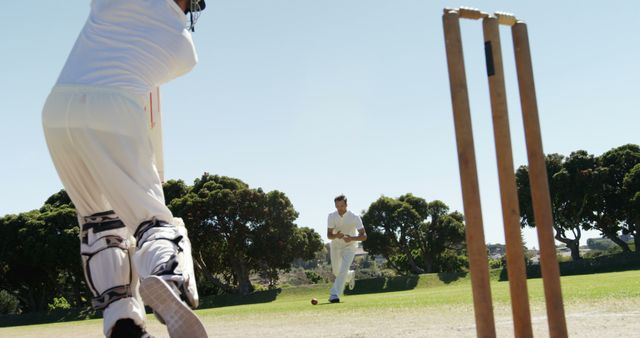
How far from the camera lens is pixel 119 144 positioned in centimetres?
347

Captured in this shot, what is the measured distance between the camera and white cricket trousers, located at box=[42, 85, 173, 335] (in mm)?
3434

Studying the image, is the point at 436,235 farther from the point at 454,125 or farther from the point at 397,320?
the point at 454,125

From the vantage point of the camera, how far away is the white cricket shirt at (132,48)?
3621 millimetres

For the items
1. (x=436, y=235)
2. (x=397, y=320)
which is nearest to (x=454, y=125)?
(x=397, y=320)

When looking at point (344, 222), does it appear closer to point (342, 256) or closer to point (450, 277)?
point (342, 256)

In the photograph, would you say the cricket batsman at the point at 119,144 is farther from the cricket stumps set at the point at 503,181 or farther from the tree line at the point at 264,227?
the tree line at the point at 264,227

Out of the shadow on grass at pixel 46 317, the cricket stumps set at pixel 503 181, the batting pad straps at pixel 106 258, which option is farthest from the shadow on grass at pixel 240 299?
the cricket stumps set at pixel 503 181

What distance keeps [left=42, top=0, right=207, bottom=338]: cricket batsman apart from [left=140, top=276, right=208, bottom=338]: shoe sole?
0.25m

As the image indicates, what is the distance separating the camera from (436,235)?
60.8m

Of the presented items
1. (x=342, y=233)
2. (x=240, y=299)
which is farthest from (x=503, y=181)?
(x=240, y=299)

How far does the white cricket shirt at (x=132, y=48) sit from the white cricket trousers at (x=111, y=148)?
0.31 ft

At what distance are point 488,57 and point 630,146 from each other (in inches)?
2450

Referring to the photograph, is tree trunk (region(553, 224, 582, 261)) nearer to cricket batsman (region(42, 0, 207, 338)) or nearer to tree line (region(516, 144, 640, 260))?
tree line (region(516, 144, 640, 260))

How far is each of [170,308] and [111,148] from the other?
39.4 inches
